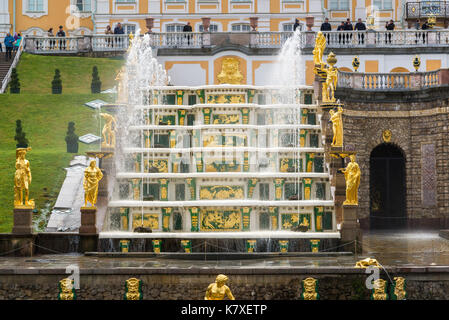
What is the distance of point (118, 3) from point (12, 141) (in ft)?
91.7

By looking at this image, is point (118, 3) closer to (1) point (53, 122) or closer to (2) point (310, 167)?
(1) point (53, 122)

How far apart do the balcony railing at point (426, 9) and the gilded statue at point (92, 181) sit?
40153 mm

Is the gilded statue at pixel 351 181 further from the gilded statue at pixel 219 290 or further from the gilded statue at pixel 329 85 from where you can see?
the gilded statue at pixel 219 290

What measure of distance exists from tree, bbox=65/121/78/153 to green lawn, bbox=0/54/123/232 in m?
0.37

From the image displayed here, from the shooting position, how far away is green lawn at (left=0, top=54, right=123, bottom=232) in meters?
28.5

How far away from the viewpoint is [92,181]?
2462cm

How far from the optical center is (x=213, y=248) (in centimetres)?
2405

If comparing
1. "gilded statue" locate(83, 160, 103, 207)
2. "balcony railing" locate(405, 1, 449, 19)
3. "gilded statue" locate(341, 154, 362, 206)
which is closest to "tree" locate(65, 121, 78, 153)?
"gilded statue" locate(83, 160, 103, 207)

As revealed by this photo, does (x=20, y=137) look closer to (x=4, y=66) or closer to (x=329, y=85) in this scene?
(x=329, y=85)

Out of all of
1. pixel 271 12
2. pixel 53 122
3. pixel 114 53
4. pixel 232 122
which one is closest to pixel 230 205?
pixel 232 122

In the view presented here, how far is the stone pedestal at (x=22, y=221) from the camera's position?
79.6ft

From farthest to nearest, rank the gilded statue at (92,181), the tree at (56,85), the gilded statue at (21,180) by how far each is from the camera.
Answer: the tree at (56,85)
the gilded statue at (92,181)
the gilded statue at (21,180)

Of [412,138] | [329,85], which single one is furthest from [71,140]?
[412,138]

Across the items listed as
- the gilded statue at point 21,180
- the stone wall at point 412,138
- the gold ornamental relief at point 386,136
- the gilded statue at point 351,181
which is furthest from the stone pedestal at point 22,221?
the gold ornamental relief at point 386,136
